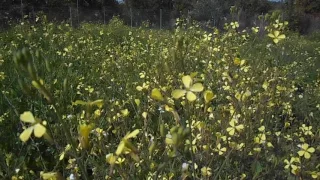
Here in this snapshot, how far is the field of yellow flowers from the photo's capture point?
1.24m

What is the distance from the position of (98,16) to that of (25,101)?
12934 mm

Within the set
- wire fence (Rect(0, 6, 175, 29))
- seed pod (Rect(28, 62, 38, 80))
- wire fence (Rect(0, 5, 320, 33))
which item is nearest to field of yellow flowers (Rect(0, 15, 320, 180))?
seed pod (Rect(28, 62, 38, 80))

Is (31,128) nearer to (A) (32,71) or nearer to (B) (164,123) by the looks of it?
(A) (32,71)

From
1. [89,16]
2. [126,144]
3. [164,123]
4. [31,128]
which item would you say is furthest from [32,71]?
[89,16]

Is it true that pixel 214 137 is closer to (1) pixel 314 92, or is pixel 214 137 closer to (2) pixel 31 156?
(2) pixel 31 156

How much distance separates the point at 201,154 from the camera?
1.91 metres

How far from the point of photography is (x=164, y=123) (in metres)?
2.46

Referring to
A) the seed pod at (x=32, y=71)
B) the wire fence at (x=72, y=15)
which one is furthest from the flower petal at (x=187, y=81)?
the wire fence at (x=72, y=15)

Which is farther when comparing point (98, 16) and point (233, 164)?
point (98, 16)

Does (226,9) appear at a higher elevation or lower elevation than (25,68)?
lower

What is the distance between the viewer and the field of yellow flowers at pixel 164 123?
1.24m

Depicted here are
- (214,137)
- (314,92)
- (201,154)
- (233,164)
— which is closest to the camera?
(201,154)

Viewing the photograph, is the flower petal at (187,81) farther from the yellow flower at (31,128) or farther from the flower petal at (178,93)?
the yellow flower at (31,128)

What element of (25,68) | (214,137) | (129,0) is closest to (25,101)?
(214,137)
